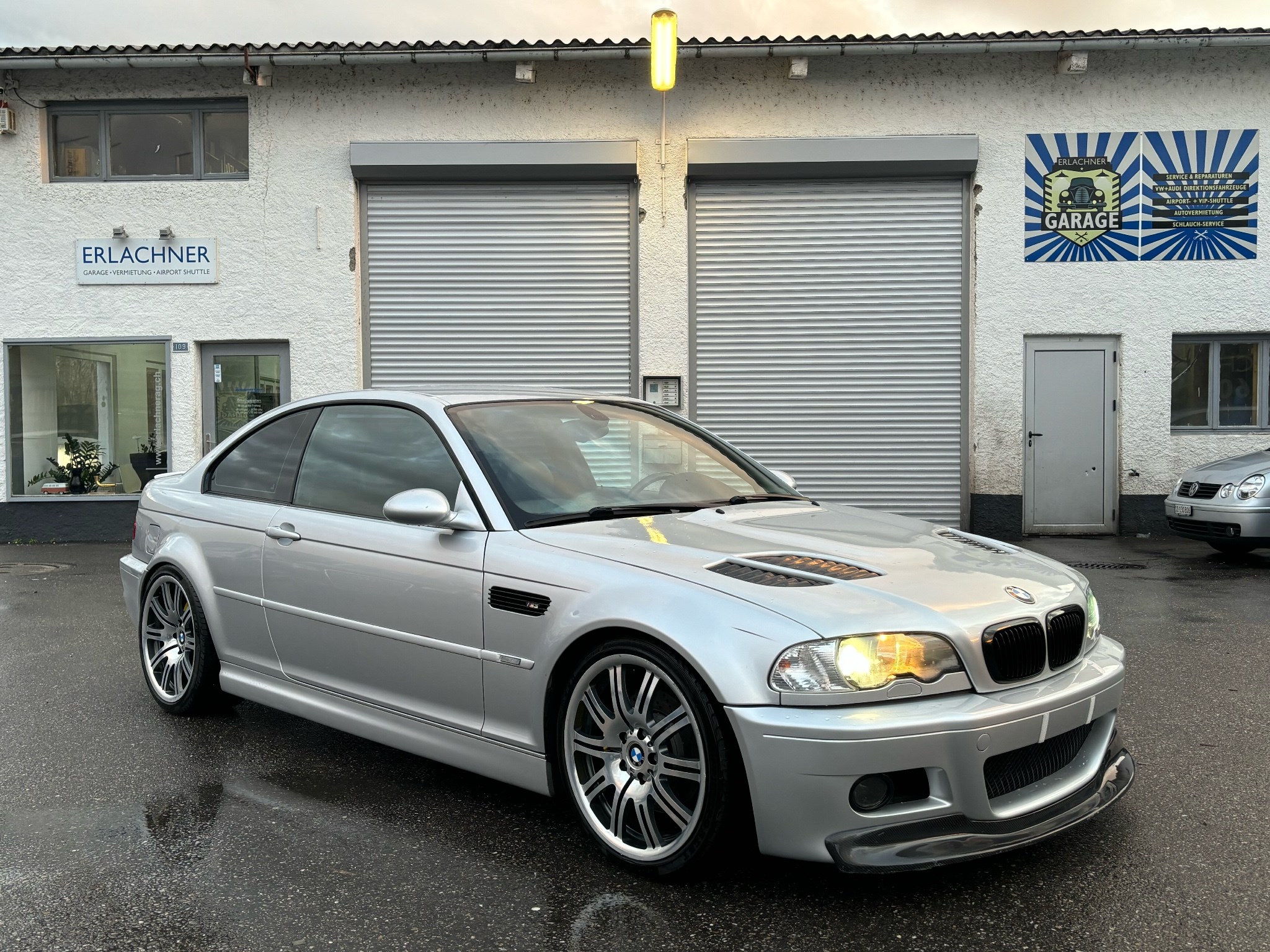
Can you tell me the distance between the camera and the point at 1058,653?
3082 mm

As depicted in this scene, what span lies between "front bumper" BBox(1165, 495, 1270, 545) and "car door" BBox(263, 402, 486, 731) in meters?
8.47

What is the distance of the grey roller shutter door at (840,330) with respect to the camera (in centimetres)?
1261

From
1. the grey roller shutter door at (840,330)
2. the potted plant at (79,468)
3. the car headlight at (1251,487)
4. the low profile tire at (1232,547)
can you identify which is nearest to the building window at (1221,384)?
the low profile tire at (1232,547)

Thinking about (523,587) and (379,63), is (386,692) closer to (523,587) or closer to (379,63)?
(523,587)

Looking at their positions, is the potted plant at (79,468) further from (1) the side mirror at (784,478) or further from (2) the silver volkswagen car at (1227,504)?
(2) the silver volkswagen car at (1227,504)

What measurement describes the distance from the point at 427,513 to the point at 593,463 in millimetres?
755

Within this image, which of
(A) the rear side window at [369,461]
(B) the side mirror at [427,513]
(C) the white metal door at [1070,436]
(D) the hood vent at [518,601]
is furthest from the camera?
(C) the white metal door at [1070,436]

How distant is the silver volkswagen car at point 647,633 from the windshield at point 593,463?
0.04 feet

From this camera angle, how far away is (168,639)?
15.7 feet

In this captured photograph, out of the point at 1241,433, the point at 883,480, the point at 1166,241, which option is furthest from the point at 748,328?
the point at 1241,433

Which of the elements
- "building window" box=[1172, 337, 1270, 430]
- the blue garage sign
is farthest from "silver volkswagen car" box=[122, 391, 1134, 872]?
"building window" box=[1172, 337, 1270, 430]

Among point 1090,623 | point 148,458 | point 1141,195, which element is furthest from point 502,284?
point 1090,623

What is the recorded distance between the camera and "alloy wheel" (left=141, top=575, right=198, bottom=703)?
466 cm

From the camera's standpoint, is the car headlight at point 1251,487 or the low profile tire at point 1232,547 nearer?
the car headlight at point 1251,487
